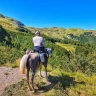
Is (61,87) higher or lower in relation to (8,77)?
lower

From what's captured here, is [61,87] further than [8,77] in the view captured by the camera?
No

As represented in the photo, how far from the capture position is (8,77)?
1385 centimetres

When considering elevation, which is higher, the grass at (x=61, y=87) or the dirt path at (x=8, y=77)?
the dirt path at (x=8, y=77)

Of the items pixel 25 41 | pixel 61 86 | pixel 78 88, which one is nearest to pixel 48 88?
pixel 61 86

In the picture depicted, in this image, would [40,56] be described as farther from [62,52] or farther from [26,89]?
[62,52]

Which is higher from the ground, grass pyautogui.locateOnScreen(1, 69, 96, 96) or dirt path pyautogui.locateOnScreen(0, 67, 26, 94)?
dirt path pyautogui.locateOnScreen(0, 67, 26, 94)

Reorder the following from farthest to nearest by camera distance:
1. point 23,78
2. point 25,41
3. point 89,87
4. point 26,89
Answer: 1. point 25,41
2. point 23,78
3. point 89,87
4. point 26,89

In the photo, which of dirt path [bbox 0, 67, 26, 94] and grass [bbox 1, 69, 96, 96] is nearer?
grass [bbox 1, 69, 96, 96]

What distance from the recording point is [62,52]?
102 metres

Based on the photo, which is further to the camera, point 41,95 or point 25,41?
point 25,41

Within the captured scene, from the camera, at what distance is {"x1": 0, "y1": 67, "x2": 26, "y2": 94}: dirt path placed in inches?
508

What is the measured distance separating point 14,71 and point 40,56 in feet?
12.6

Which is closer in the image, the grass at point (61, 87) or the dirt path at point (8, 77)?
the grass at point (61, 87)

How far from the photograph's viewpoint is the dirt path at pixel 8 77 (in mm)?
12909
